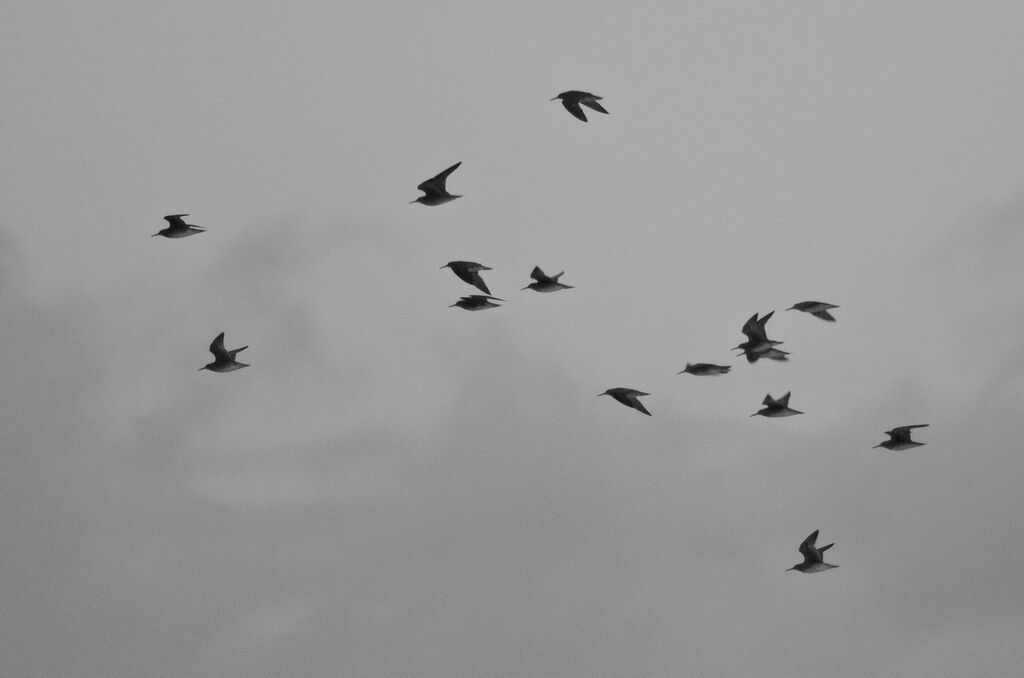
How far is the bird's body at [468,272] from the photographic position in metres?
75.6

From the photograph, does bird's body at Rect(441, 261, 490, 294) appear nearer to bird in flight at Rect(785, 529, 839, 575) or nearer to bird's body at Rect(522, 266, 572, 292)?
bird's body at Rect(522, 266, 572, 292)

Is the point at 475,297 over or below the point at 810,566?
over

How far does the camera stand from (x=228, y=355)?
79.6 meters

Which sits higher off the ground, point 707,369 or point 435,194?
Result: point 435,194

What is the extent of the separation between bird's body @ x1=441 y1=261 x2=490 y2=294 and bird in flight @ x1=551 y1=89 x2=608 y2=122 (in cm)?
838

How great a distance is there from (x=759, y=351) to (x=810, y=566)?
37.5 ft

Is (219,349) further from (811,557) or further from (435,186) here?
(811,557)

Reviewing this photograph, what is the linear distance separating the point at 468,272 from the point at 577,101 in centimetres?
944

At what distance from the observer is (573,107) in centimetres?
7456

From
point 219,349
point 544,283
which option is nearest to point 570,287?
point 544,283

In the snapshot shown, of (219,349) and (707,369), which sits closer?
→ (707,369)

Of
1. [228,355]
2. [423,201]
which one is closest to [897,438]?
[423,201]

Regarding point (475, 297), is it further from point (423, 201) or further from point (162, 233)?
point (162, 233)

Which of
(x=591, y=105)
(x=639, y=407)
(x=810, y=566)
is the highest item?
(x=591, y=105)
